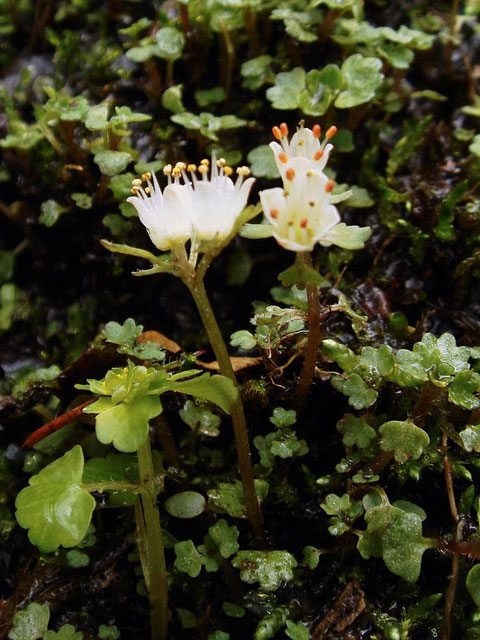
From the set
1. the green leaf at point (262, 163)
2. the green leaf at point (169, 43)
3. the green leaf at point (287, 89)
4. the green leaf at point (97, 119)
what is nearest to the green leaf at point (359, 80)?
the green leaf at point (287, 89)

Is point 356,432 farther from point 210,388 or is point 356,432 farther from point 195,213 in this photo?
point 195,213

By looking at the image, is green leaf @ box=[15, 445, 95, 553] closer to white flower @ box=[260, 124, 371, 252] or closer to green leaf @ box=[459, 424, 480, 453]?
white flower @ box=[260, 124, 371, 252]

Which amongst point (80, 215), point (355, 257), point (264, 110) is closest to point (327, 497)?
point (355, 257)

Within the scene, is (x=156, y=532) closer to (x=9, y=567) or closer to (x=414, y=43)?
(x=9, y=567)

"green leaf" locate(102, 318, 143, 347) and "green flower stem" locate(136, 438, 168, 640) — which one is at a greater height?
"green leaf" locate(102, 318, 143, 347)

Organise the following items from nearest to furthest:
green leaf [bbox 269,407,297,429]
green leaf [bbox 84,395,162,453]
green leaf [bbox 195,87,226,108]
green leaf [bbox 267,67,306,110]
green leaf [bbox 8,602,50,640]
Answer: green leaf [bbox 84,395,162,453], green leaf [bbox 8,602,50,640], green leaf [bbox 269,407,297,429], green leaf [bbox 267,67,306,110], green leaf [bbox 195,87,226,108]

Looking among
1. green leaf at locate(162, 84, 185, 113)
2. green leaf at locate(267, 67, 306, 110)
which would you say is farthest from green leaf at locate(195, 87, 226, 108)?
green leaf at locate(267, 67, 306, 110)
